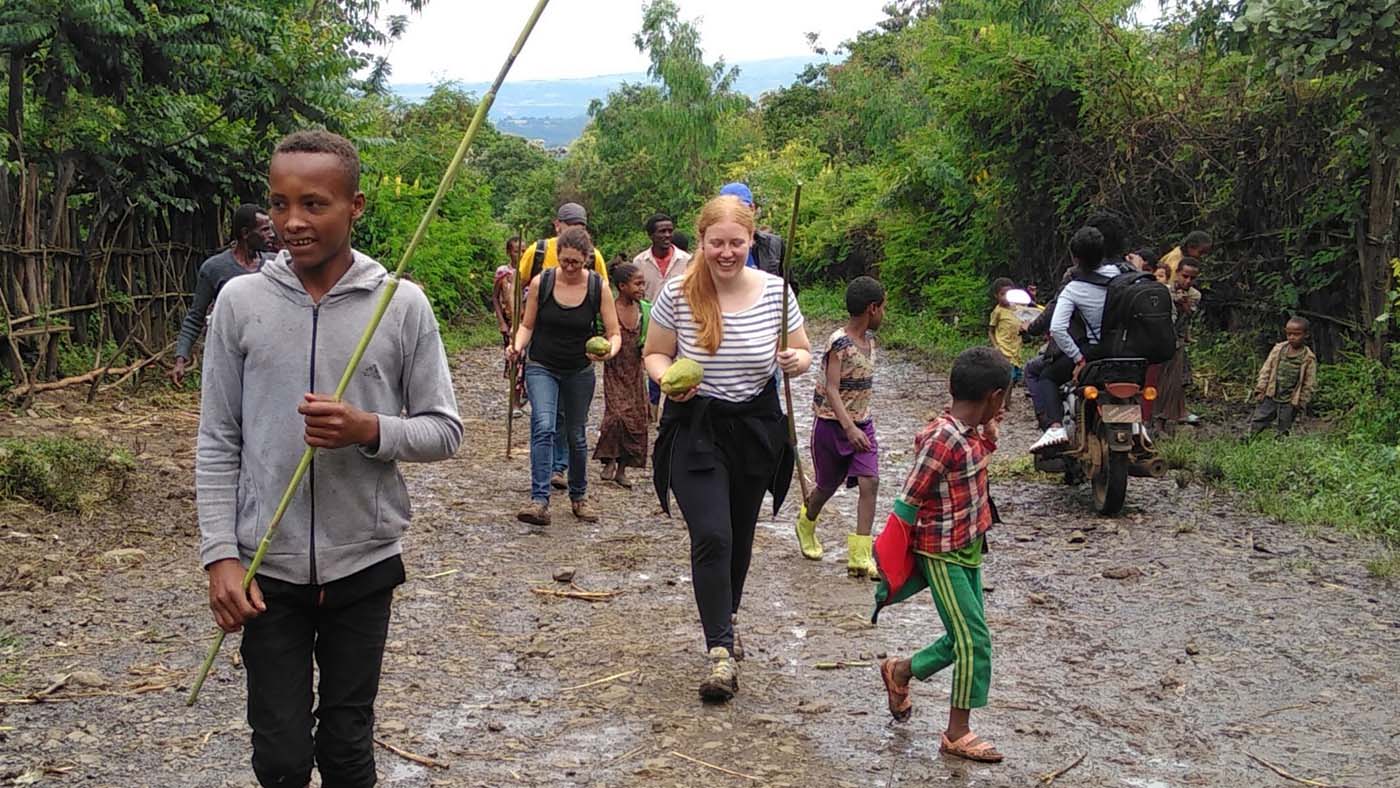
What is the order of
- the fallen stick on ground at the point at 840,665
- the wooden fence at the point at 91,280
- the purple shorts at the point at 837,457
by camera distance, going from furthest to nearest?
the wooden fence at the point at 91,280, the purple shorts at the point at 837,457, the fallen stick on ground at the point at 840,665

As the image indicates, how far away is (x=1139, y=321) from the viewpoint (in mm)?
9016

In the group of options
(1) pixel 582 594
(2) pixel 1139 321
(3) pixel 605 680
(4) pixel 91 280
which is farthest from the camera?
(4) pixel 91 280

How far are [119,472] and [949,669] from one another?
5.75 metres

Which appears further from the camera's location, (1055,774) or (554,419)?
(554,419)

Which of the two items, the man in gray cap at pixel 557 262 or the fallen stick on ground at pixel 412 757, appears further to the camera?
the man in gray cap at pixel 557 262

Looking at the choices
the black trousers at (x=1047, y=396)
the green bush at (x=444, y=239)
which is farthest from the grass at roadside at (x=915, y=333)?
the black trousers at (x=1047, y=396)

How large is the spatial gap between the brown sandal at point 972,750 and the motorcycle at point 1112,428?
450 cm

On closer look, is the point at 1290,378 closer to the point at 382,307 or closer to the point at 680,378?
the point at 680,378

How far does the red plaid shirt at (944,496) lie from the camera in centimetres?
505

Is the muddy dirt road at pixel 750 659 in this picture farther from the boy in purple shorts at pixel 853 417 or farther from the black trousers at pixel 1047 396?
the black trousers at pixel 1047 396

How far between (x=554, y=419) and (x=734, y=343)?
12.7 ft

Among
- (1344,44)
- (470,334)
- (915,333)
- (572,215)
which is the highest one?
(1344,44)

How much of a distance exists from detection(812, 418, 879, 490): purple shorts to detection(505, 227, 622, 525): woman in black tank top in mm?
1829

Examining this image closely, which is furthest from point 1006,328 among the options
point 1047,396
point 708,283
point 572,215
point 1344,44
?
point 708,283
